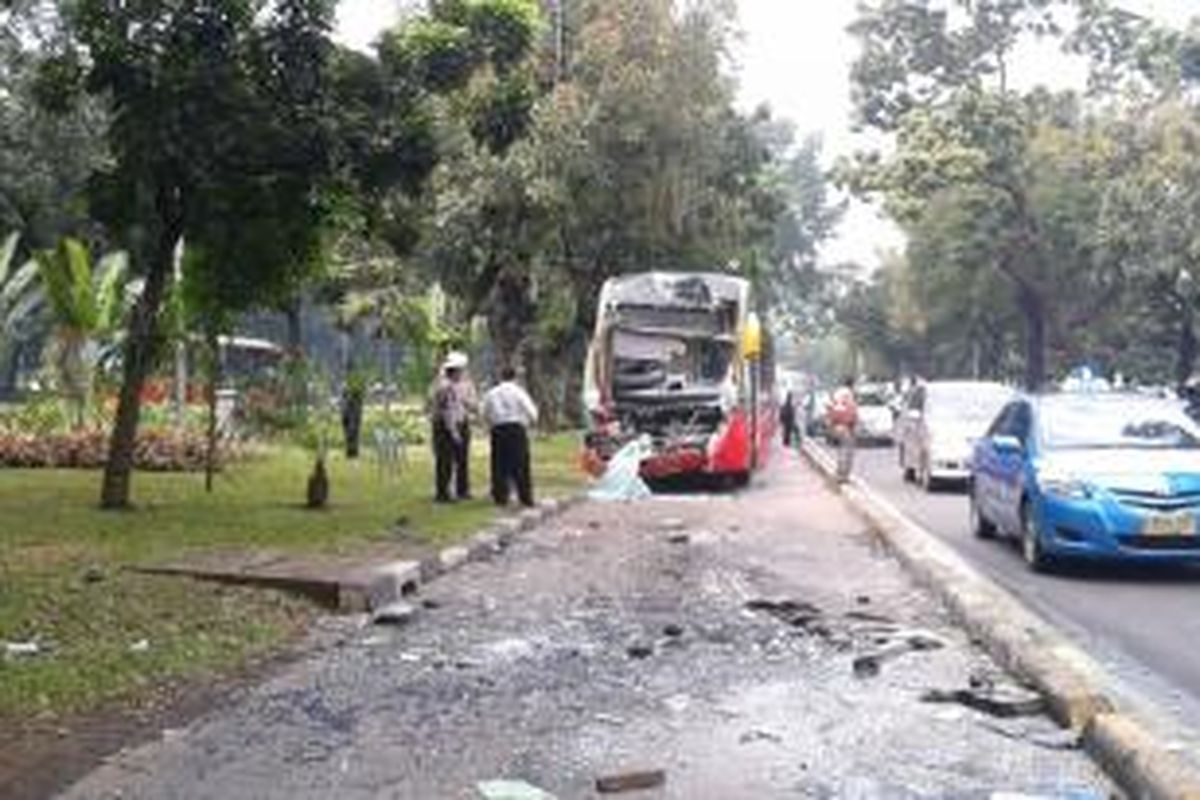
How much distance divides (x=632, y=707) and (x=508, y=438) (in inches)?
485

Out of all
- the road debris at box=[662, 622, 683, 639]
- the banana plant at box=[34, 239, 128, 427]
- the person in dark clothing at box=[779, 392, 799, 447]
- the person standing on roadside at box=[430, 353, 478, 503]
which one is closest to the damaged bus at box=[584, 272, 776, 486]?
the person standing on roadside at box=[430, 353, 478, 503]

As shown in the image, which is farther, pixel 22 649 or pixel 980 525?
pixel 980 525

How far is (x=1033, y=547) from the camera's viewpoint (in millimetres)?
16062

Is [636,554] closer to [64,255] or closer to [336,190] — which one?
[336,190]

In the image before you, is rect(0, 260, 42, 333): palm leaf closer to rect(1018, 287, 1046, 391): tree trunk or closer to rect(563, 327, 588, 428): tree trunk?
rect(563, 327, 588, 428): tree trunk

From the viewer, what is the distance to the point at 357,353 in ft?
97.9

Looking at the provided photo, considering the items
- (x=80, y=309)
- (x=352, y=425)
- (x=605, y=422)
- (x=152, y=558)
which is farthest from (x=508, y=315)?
(x=152, y=558)

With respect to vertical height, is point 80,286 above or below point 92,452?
above

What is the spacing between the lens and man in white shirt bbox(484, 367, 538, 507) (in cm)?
2161

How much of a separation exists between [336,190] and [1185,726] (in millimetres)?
10862

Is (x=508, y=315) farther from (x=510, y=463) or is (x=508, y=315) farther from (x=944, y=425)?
(x=510, y=463)

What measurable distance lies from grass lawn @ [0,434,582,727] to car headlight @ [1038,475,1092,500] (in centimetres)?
522

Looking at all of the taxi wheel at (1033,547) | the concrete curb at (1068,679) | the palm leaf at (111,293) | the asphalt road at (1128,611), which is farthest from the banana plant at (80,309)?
the taxi wheel at (1033,547)

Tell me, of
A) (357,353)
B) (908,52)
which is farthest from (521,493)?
(908,52)
